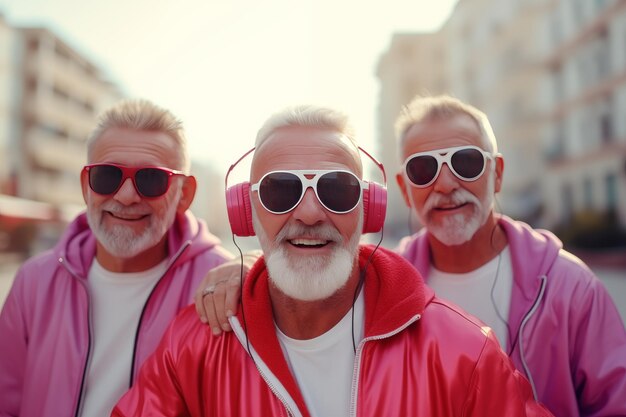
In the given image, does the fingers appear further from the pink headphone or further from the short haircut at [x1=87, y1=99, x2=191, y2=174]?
the short haircut at [x1=87, y1=99, x2=191, y2=174]

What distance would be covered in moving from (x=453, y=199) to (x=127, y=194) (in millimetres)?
1945

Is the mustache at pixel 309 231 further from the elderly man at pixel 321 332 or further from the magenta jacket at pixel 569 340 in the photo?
the magenta jacket at pixel 569 340

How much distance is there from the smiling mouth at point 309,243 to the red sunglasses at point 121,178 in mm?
1079

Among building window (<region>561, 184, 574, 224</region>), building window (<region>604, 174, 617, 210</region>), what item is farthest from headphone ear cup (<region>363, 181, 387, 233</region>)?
building window (<region>561, 184, 574, 224</region>)

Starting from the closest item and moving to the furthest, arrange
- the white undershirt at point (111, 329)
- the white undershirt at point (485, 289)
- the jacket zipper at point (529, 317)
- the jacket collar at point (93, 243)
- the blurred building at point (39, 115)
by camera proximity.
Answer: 1. the jacket zipper at point (529, 317)
2. the white undershirt at point (111, 329)
3. the white undershirt at point (485, 289)
4. the jacket collar at point (93, 243)
5. the blurred building at point (39, 115)

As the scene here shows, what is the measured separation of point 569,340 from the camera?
2785 millimetres

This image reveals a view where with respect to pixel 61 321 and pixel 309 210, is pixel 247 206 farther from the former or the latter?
pixel 61 321

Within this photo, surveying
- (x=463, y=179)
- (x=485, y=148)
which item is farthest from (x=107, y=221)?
(x=485, y=148)

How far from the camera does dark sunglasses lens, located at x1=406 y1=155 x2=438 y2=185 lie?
314 centimetres

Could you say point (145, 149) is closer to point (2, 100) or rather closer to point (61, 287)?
point (61, 287)

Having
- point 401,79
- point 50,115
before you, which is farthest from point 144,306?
point 401,79

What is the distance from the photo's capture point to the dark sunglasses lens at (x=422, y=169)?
3.14m

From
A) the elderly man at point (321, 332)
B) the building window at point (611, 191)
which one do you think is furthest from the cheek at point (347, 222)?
the building window at point (611, 191)

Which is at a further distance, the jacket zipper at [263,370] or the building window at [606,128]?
the building window at [606,128]
